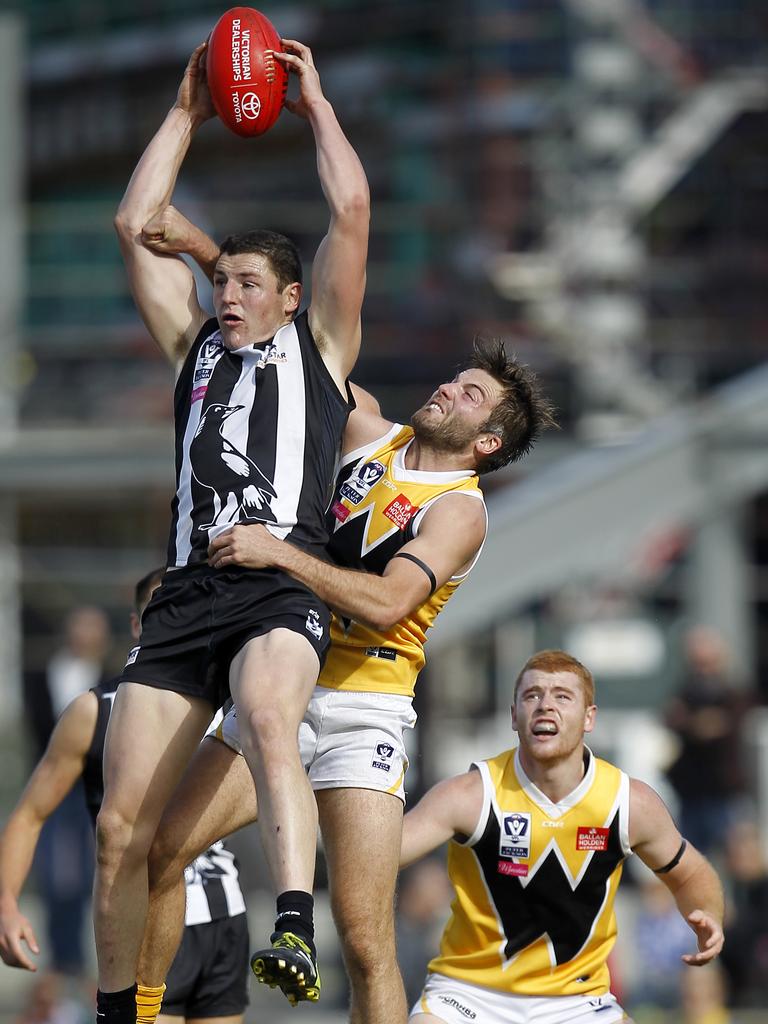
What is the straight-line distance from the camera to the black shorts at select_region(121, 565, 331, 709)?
573 cm

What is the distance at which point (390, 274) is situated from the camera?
53.0 ft

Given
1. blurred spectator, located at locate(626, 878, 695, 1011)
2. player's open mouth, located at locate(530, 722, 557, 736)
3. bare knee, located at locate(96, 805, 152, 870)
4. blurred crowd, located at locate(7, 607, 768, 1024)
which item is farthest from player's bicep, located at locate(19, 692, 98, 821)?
blurred spectator, located at locate(626, 878, 695, 1011)

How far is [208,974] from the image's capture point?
694 cm

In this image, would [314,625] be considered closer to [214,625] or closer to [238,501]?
[214,625]

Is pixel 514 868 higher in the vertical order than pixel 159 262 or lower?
lower

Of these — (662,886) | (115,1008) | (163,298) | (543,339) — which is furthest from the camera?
(543,339)

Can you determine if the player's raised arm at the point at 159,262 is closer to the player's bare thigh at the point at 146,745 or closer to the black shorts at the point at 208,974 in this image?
the player's bare thigh at the point at 146,745

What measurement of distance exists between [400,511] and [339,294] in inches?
30.7

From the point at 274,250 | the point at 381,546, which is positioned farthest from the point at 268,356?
the point at 381,546

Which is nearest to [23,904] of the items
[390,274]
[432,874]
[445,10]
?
[432,874]

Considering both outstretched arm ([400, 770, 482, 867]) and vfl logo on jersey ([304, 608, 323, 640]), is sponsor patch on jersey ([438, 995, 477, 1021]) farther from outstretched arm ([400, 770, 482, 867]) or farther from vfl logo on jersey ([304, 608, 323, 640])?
vfl logo on jersey ([304, 608, 323, 640])

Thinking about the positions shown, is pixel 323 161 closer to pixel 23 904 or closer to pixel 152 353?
pixel 23 904

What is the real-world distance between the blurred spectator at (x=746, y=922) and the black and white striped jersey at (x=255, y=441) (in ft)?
20.3

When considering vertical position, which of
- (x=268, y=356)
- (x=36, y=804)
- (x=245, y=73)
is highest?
(x=245, y=73)
